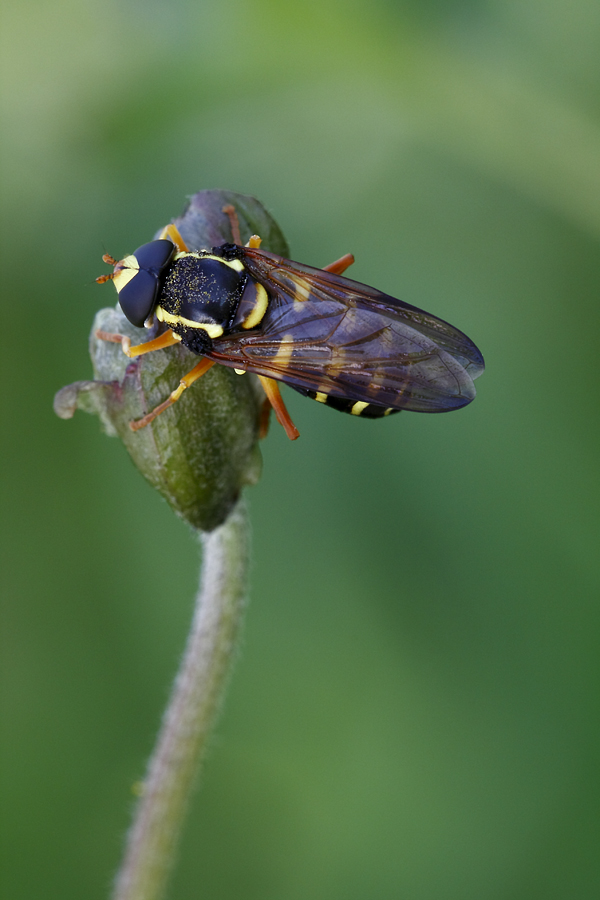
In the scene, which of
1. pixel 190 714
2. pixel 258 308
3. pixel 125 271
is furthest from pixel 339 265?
pixel 190 714

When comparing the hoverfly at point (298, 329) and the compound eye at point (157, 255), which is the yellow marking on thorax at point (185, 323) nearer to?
the hoverfly at point (298, 329)

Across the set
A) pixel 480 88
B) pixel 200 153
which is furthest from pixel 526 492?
pixel 200 153

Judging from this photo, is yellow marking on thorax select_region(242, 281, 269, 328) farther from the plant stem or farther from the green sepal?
the plant stem

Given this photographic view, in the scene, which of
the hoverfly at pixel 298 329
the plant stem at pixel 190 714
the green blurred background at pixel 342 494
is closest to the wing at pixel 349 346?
the hoverfly at pixel 298 329

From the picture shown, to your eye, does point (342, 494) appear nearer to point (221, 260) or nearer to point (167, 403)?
point (221, 260)

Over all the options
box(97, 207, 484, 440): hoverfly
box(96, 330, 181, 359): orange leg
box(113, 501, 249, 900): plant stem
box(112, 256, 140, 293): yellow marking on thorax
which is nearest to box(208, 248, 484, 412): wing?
box(97, 207, 484, 440): hoverfly

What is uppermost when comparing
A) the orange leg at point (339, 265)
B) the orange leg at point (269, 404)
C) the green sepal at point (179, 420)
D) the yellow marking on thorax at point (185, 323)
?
the orange leg at point (339, 265)

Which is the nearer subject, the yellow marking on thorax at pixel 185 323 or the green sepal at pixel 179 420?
the green sepal at pixel 179 420
